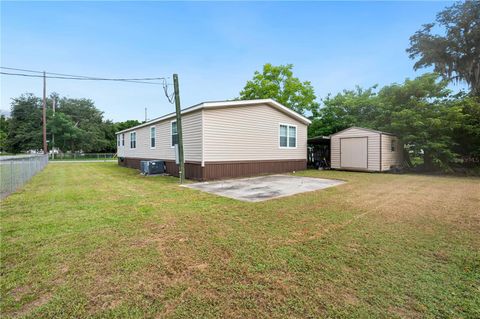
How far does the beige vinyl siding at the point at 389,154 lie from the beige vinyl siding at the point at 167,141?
10.4 m

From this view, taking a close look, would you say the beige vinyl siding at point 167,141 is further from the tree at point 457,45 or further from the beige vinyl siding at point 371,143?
the tree at point 457,45

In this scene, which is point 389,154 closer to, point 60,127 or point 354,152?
point 354,152

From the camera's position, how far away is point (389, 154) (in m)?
13.4

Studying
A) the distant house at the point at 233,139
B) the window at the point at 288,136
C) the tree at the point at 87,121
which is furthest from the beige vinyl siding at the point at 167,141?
the tree at the point at 87,121

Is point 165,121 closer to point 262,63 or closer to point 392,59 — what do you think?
point 392,59

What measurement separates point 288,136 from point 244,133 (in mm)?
3506

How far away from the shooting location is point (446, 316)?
1.77m

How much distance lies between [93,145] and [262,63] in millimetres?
32698

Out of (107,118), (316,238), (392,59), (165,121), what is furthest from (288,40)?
(107,118)

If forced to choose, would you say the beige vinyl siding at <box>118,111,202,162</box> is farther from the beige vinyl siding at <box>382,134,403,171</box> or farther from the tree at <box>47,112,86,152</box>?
the tree at <box>47,112,86,152</box>

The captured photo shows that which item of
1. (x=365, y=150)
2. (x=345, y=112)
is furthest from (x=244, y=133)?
(x=345, y=112)

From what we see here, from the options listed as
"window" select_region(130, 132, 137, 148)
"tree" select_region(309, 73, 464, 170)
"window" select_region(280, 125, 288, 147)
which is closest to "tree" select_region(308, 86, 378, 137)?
"tree" select_region(309, 73, 464, 170)

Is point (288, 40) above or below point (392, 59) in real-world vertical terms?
above

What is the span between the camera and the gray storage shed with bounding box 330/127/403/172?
12852 mm
